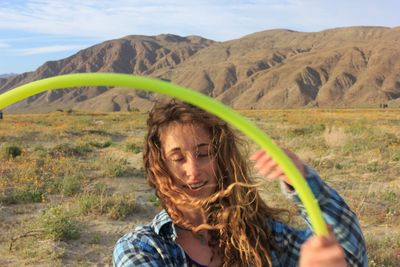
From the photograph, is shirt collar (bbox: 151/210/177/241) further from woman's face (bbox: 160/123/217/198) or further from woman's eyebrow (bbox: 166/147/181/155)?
woman's eyebrow (bbox: 166/147/181/155)

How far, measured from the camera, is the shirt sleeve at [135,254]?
6.16 ft

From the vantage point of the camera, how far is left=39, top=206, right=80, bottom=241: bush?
266 inches

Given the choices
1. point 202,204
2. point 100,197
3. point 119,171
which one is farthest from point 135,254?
point 119,171

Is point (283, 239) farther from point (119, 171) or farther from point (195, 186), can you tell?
point (119, 171)

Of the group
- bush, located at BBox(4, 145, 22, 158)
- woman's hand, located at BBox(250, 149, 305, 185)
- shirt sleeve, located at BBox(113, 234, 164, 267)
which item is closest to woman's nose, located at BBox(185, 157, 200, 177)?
shirt sleeve, located at BBox(113, 234, 164, 267)

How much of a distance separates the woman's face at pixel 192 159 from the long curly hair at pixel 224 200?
0.8 inches

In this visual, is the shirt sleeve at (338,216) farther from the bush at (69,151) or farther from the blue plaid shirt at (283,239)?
the bush at (69,151)

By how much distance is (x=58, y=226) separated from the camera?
681 cm

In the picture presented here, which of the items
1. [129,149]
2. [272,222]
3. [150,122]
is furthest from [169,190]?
[129,149]

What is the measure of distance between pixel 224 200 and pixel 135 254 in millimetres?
403

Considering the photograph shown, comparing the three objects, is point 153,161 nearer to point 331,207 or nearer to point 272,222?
point 272,222

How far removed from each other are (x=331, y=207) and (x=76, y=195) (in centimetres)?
776

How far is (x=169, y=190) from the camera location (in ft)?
6.63

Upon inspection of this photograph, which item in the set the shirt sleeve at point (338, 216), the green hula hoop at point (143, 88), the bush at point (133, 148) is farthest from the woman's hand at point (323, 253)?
the bush at point (133, 148)
